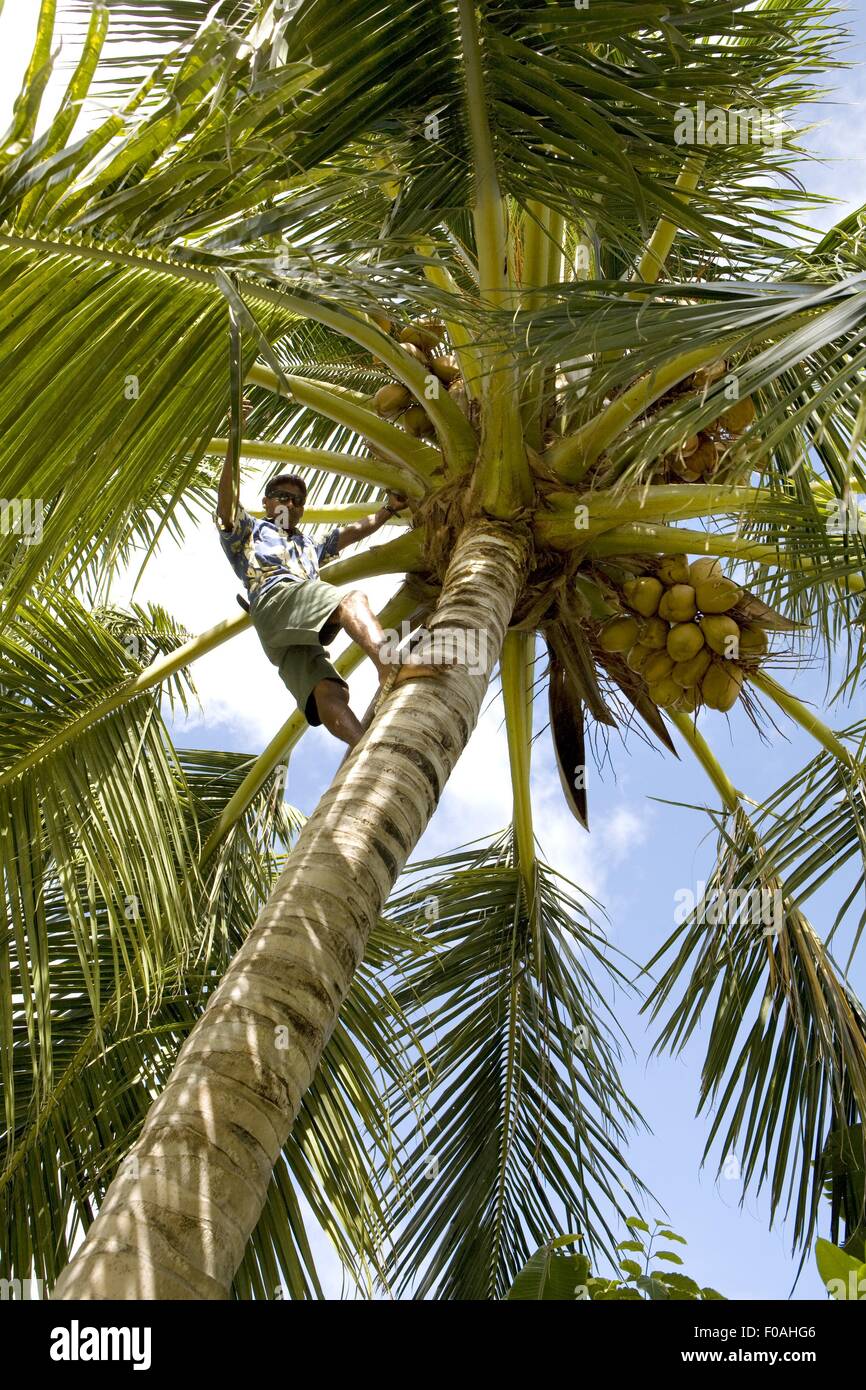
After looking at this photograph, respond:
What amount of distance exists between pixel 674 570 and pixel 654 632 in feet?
0.67

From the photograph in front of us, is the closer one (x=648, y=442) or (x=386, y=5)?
(x=648, y=442)

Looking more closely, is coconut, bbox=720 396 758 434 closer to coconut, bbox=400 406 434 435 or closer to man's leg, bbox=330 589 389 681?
coconut, bbox=400 406 434 435

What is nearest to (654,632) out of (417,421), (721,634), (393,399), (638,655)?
(638,655)

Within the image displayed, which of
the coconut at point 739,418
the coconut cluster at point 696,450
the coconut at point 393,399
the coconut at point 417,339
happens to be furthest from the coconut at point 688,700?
the coconut at point 417,339

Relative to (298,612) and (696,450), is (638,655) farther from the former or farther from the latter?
(298,612)

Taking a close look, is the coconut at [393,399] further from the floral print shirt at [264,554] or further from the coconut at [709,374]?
the coconut at [709,374]

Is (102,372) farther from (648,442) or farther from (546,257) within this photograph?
(546,257)

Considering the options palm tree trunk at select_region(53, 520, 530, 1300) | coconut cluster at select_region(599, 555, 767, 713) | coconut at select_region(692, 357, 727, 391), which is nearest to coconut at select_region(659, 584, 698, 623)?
coconut cluster at select_region(599, 555, 767, 713)

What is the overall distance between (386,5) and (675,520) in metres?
1.75

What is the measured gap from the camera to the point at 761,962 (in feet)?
17.1

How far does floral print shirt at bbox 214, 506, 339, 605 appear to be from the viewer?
13.8 ft

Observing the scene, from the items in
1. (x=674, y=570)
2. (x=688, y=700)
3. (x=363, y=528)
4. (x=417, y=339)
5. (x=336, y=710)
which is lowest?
(x=336, y=710)

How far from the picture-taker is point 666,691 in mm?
4309
